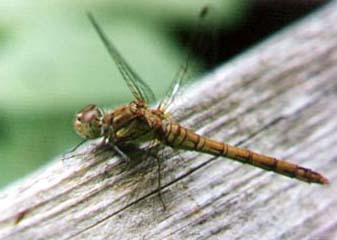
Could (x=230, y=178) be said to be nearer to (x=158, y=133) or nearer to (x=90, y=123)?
(x=158, y=133)

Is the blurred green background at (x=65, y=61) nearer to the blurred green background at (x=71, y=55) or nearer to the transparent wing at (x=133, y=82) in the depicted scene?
the blurred green background at (x=71, y=55)

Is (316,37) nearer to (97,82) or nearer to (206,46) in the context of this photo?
(206,46)

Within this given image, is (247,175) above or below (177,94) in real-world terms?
below

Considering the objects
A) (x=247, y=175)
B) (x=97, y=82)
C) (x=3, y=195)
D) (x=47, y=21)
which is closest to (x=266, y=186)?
(x=247, y=175)

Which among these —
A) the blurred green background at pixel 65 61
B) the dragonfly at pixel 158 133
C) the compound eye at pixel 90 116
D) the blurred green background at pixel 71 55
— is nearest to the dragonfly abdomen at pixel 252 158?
the dragonfly at pixel 158 133

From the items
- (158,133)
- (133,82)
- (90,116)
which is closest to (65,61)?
(133,82)

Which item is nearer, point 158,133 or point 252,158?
point 252,158
